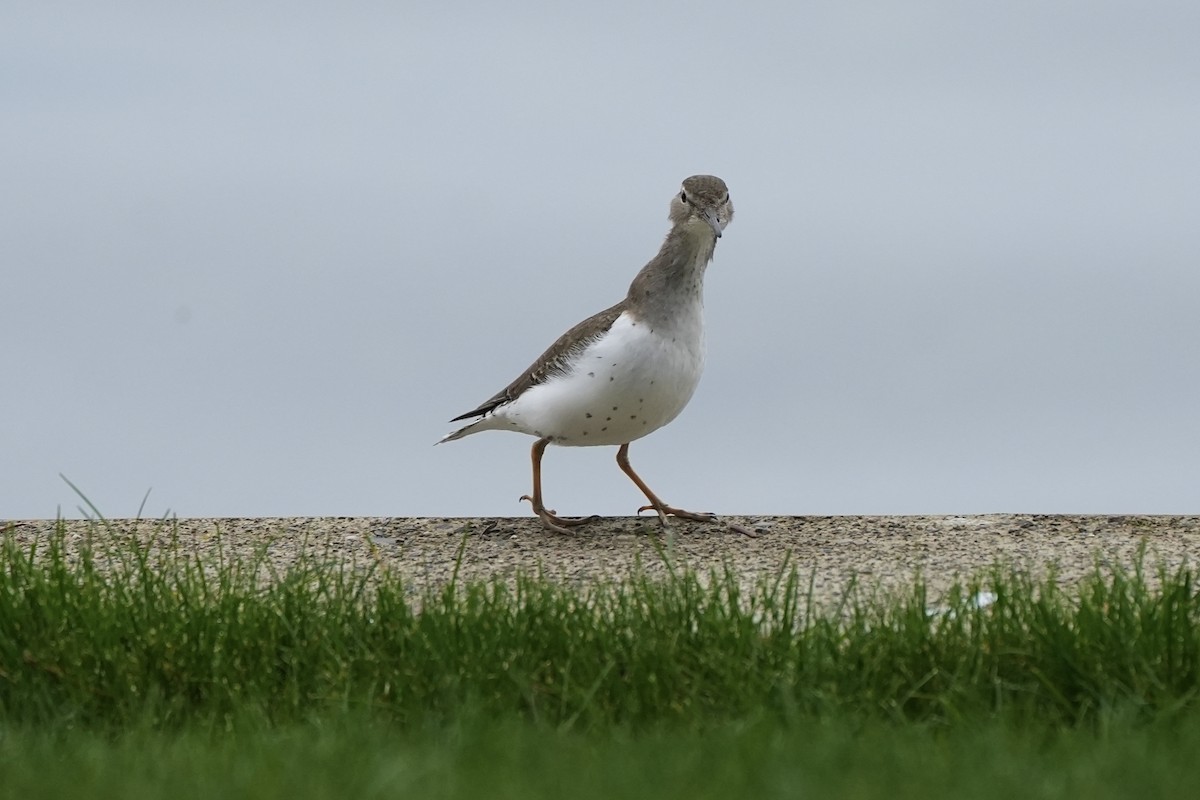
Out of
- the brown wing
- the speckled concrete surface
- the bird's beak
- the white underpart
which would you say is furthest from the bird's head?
the speckled concrete surface

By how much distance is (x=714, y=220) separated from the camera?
7.20m

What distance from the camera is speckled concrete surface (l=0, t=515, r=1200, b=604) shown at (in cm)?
712

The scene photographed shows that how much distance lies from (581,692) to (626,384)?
8.34ft

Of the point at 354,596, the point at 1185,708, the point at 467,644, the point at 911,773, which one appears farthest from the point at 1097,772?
the point at 354,596

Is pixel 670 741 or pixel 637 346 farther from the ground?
pixel 637 346

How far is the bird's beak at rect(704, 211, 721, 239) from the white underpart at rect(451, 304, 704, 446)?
1.45 ft

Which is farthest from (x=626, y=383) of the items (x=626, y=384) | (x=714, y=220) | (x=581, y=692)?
(x=581, y=692)

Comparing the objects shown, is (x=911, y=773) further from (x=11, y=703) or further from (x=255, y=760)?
(x=11, y=703)

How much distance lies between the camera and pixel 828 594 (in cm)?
657

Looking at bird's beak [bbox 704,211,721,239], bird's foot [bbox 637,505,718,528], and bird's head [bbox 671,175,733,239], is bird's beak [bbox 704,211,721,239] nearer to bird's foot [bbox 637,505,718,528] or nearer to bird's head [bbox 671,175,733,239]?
bird's head [bbox 671,175,733,239]

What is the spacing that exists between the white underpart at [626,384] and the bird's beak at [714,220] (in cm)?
44

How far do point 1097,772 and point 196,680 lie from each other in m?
3.34

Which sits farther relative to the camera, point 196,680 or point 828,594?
point 828,594

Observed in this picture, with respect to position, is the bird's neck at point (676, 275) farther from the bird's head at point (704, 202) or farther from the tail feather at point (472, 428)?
the tail feather at point (472, 428)
